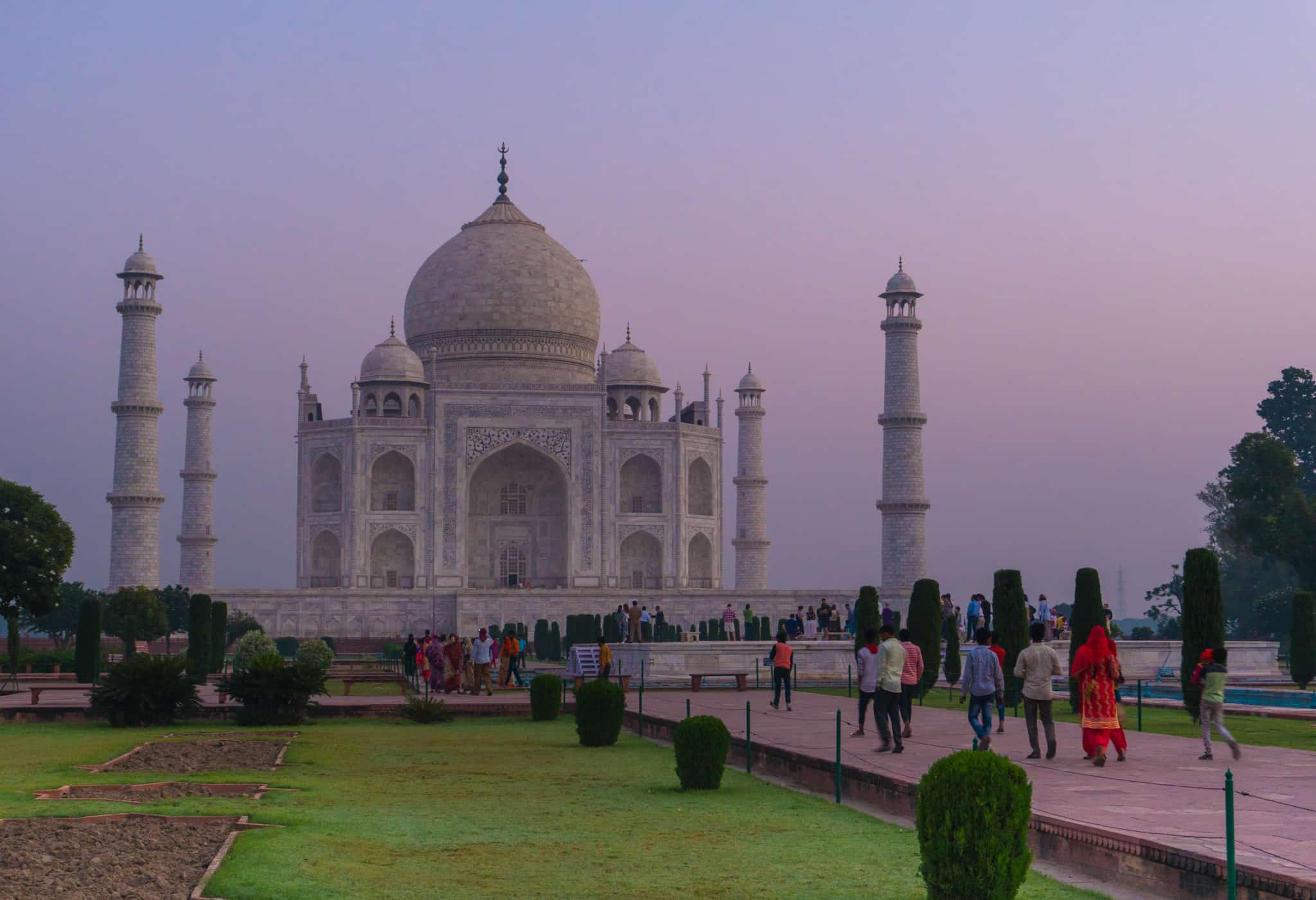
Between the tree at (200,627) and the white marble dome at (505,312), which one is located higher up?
the white marble dome at (505,312)

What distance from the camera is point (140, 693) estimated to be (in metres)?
17.5

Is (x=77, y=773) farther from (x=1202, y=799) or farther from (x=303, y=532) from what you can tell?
(x=303, y=532)

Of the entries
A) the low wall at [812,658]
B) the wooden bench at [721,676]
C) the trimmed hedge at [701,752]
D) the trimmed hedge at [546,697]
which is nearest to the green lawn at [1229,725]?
the wooden bench at [721,676]

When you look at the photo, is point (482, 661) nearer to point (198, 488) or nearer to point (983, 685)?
point (983, 685)

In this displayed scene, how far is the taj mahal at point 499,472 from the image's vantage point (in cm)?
4047

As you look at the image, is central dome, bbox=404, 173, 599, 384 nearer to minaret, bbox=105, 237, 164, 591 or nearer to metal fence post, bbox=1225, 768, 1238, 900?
minaret, bbox=105, 237, 164, 591

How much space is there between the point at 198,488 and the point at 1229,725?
34.7 m

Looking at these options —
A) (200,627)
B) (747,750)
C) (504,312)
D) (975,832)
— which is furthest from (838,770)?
(504,312)

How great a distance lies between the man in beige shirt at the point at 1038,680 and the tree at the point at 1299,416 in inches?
1817

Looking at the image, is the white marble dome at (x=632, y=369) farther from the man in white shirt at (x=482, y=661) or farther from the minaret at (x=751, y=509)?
the man in white shirt at (x=482, y=661)

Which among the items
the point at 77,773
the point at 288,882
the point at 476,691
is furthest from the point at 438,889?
the point at 476,691

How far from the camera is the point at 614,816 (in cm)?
973

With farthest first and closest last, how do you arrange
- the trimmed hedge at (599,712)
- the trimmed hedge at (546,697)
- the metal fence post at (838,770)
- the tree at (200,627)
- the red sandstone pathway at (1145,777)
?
the tree at (200,627)
the trimmed hedge at (546,697)
the trimmed hedge at (599,712)
the metal fence post at (838,770)
the red sandstone pathway at (1145,777)

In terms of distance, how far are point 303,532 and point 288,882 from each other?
121ft
